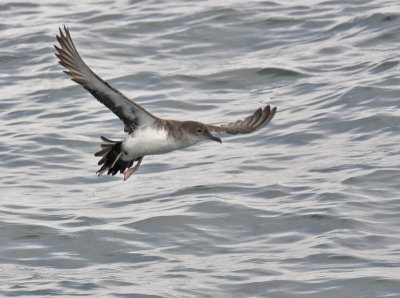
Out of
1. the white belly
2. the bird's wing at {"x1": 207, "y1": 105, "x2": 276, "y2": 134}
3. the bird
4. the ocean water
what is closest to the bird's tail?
the bird

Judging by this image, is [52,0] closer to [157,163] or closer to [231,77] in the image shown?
[231,77]

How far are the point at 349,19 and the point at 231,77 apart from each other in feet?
11.6

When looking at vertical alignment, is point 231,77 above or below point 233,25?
below

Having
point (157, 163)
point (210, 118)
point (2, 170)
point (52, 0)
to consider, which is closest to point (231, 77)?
point (210, 118)

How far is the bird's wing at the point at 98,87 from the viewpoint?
26.7 ft

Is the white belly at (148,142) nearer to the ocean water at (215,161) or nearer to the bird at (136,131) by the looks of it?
the bird at (136,131)

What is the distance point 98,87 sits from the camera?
8.35m

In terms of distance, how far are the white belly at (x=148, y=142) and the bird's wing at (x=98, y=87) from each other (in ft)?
0.33

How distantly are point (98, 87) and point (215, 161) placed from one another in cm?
415

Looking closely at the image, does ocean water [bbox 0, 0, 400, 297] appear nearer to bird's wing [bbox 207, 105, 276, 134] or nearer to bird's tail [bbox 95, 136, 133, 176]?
bird's tail [bbox 95, 136, 133, 176]

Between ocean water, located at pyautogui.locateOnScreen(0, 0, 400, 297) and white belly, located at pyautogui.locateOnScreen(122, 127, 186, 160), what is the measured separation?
1348 mm

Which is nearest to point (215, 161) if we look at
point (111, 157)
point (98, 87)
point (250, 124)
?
point (250, 124)

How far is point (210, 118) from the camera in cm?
1342

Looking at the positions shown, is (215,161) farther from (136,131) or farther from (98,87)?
(98,87)
